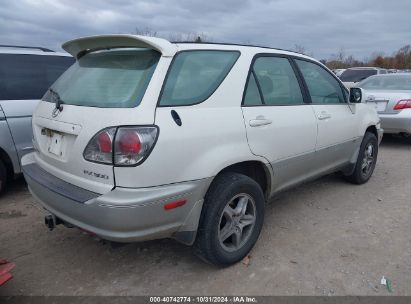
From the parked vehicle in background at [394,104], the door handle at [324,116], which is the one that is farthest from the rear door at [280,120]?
the parked vehicle in background at [394,104]

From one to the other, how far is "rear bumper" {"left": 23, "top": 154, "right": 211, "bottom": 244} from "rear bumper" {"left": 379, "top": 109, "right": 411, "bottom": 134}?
18.4 feet

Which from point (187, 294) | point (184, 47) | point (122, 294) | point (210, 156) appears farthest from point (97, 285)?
point (184, 47)

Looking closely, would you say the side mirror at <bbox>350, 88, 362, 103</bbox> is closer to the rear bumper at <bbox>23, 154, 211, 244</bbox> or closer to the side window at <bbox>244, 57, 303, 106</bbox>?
the side window at <bbox>244, 57, 303, 106</bbox>

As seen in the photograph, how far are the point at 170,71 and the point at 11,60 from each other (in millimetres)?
2842

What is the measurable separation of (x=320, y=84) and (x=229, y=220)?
6.67ft

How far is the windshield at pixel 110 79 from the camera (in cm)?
233

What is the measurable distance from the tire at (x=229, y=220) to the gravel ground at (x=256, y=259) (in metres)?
0.16

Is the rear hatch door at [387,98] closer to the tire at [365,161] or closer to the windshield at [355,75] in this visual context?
the tire at [365,161]

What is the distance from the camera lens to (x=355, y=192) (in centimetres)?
455

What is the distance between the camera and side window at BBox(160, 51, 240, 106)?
2390mm

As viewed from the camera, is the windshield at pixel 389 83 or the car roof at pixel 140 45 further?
the windshield at pixel 389 83

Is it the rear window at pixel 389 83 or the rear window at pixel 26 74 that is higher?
the rear window at pixel 26 74

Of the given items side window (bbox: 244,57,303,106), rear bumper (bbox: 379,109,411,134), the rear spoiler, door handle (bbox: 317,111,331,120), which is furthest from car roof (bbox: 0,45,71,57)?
rear bumper (bbox: 379,109,411,134)

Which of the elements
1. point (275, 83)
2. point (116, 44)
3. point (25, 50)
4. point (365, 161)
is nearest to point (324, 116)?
point (275, 83)
